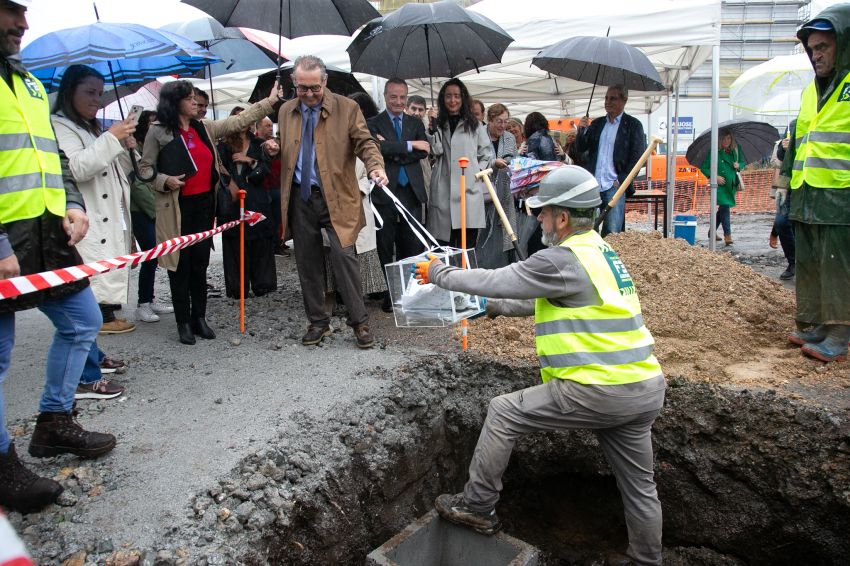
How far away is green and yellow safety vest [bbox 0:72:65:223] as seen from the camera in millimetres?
2688

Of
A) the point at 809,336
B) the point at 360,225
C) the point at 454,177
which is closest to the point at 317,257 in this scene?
the point at 360,225

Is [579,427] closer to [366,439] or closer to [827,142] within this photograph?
[366,439]

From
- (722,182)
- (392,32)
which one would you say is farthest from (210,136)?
(722,182)

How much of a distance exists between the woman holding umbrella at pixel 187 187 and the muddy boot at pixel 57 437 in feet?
6.27

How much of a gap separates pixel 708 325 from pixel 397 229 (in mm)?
2985

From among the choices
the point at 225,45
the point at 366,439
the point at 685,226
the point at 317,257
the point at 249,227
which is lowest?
the point at 366,439

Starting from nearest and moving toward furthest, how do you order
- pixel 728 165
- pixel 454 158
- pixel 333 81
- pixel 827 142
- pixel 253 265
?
1. pixel 827 142
2. pixel 454 158
3. pixel 253 265
4. pixel 333 81
5. pixel 728 165

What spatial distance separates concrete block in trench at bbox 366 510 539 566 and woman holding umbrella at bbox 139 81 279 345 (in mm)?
2760

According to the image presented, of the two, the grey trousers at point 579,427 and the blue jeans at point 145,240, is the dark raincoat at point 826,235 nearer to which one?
the grey trousers at point 579,427

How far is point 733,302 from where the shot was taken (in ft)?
18.0

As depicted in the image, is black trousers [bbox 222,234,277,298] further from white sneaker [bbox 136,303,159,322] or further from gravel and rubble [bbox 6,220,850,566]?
gravel and rubble [bbox 6,220,850,566]

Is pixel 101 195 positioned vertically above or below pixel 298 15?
below

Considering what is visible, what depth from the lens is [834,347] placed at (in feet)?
14.3

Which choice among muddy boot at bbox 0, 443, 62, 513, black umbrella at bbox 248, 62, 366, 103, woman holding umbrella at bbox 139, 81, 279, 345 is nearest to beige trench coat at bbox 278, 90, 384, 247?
woman holding umbrella at bbox 139, 81, 279, 345
